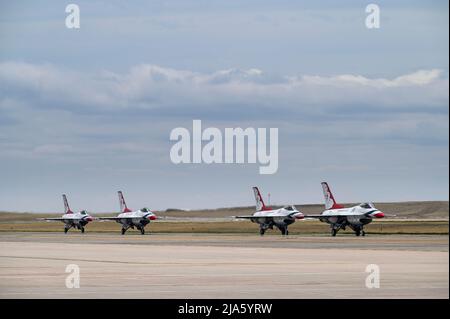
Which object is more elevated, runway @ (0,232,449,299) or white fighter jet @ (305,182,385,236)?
white fighter jet @ (305,182,385,236)

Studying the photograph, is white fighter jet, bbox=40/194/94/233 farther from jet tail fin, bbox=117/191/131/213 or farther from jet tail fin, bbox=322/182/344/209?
jet tail fin, bbox=322/182/344/209

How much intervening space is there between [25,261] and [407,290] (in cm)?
2700

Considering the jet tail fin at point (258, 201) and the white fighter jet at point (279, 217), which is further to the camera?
the jet tail fin at point (258, 201)

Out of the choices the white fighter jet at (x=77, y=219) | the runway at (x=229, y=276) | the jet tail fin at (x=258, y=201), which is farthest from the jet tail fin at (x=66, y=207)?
the runway at (x=229, y=276)

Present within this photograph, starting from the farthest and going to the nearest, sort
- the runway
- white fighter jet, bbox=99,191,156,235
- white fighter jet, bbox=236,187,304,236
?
white fighter jet, bbox=99,191,156,235
white fighter jet, bbox=236,187,304,236
the runway

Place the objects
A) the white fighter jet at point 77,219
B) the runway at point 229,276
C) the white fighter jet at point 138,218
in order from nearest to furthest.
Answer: the runway at point 229,276, the white fighter jet at point 138,218, the white fighter jet at point 77,219

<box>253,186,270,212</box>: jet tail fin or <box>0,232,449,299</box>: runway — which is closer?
<box>0,232,449,299</box>: runway

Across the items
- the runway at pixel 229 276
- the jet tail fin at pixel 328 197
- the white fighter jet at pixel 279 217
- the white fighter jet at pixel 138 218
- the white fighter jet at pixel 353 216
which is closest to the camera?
the runway at pixel 229 276

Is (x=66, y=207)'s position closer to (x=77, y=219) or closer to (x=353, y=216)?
(x=77, y=219)

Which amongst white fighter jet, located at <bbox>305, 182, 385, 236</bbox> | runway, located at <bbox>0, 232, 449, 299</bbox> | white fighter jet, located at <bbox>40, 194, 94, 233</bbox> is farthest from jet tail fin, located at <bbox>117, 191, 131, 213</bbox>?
runway, located at <bbox>0, 232, 449, 299</bbox>

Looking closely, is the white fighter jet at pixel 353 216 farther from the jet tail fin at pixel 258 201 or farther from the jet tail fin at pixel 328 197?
the jet tail fin at pixel 258 201
